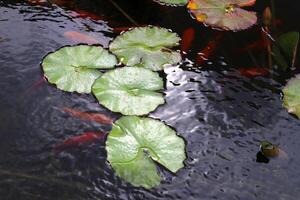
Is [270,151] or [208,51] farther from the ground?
[208,51]

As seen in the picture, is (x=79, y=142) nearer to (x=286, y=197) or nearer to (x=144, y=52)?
(x=144, y=52)

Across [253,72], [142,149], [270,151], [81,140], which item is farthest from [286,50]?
[81,140]

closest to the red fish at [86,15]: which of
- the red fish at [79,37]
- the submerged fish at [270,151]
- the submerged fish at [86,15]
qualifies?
the submerged fish at [86,15]

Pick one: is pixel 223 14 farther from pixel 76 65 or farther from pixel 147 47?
pixel 76 65

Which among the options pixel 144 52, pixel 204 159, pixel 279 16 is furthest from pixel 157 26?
pixel 204 159

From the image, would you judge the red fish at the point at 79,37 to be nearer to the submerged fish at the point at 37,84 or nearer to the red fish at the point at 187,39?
the submerged fish at the point at 37,84

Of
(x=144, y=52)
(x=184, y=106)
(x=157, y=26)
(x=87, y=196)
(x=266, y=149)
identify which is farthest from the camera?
(x=157, y=26)

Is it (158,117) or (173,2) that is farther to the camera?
(173,2)
